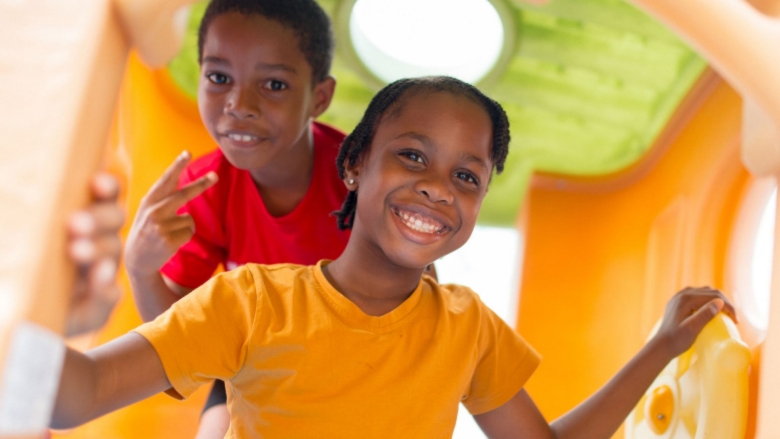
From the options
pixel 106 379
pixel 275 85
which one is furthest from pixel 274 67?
pixel 106 379

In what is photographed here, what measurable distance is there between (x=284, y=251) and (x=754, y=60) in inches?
30.5

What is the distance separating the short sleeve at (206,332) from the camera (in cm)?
79

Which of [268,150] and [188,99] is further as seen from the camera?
[188,99]

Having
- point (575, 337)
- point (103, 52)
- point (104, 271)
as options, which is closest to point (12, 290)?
point (104, 271)

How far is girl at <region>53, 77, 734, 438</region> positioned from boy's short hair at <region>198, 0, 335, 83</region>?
263 millimetres

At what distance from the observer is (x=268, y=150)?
3.91 ft

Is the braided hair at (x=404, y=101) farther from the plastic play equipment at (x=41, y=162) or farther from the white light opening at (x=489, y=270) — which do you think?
the white light opening at (x=489, y=270)

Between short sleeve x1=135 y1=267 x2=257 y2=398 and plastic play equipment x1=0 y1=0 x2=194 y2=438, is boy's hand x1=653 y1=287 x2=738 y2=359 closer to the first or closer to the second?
short sleeve x1=135 y1=267 x2=257 y2=398

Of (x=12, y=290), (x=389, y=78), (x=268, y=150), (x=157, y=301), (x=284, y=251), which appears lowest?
(x=12, y=290)

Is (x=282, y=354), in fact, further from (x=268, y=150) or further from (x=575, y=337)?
(x=575, y=337)

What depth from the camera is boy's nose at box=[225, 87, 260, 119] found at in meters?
1.15

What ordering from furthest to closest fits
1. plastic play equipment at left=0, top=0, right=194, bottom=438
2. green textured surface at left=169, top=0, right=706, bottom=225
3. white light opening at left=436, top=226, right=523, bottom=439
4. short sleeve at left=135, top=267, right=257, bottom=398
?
white light opening at left=436, top=226, right=523, bottom=439 → green textured surface at left=169, top=0, right=706, bottom=225 → short sleeve at left=135, top=267, right=257, bottom=398 → plastic play equipment at left=0, top=0, right=194, bottom=438

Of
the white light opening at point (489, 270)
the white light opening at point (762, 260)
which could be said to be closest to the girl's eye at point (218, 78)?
the white light opening at point (489, 270)

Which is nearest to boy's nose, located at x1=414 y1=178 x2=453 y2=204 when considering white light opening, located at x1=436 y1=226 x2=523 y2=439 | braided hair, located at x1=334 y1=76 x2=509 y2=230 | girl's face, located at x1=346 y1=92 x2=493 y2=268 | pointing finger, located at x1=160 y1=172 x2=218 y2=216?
girl's face, located at x1=346 y1=92 x2=493 y2=268
